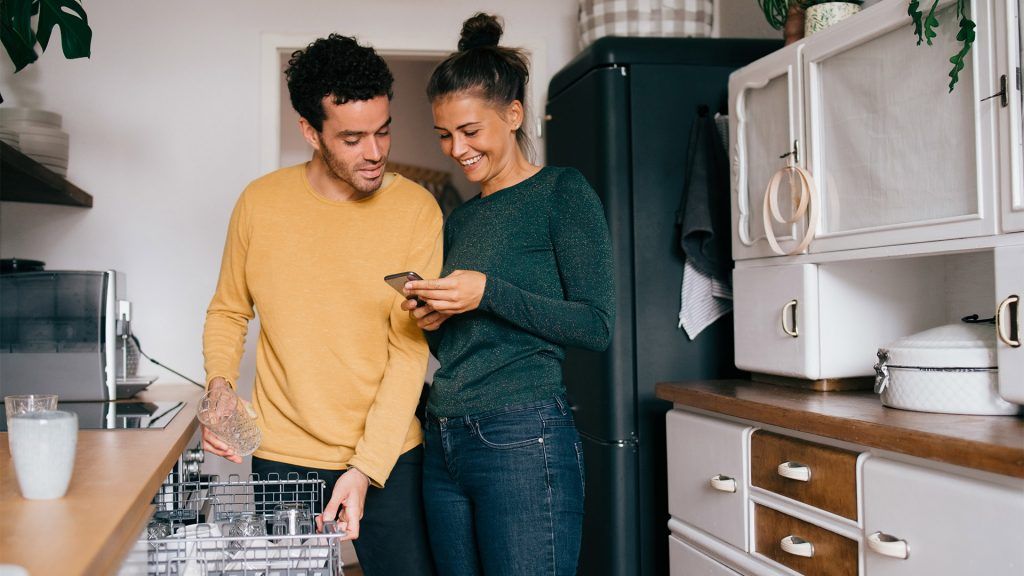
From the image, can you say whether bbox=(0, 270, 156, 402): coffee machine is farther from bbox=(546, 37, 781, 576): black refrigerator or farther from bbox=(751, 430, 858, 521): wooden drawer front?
bbox=(751, 430, 858, 521): wooden drawer front

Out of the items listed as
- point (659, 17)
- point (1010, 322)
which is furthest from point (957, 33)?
point (659, 17)

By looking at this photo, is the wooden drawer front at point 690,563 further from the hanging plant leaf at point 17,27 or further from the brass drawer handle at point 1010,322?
the hanging plant leaf at point 17,27

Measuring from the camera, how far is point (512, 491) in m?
1.44

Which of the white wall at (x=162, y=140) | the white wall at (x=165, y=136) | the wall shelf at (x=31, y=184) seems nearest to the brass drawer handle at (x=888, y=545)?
the wall shelf at (x=31, y=184)

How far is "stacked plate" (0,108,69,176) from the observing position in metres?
2.51

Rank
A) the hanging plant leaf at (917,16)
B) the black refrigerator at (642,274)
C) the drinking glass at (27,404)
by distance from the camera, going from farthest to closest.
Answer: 1. the black refrigerator at (642,274)
2. the hanging plant leaf at (917,16)
3. the drinking glass at (27,404)

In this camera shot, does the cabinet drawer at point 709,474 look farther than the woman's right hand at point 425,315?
Yes

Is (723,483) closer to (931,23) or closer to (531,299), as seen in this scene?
(531,299)

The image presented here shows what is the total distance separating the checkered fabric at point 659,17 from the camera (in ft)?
8.80

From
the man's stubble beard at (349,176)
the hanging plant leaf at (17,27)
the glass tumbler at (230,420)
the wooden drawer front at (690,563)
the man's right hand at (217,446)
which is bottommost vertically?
the wooden drawer front at (690,563)

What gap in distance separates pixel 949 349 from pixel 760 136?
0.84 metres

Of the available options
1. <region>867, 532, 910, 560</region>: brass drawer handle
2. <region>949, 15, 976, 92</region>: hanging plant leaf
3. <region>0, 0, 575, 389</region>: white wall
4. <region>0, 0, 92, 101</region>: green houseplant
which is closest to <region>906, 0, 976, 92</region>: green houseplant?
<region>949, 15, 976, 92</region>: hanging plant leaf

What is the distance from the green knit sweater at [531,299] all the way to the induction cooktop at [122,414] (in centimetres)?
64

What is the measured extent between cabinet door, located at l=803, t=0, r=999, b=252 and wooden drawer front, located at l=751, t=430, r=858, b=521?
1.41 feet
